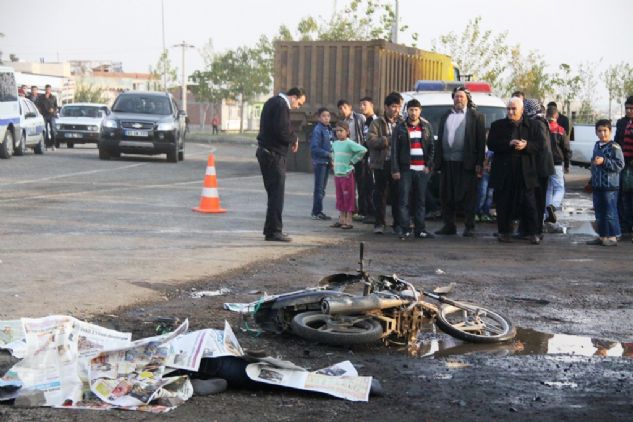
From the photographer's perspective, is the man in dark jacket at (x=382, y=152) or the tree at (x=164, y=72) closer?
the man in dark jacket at (x=382, y=152)

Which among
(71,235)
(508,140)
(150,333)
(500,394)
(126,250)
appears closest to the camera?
(500,394)

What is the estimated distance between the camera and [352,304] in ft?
24.0

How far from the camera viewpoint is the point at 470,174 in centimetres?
1438

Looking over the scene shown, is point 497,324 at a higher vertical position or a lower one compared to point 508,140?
lower

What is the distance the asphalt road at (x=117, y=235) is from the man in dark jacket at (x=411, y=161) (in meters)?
1.17

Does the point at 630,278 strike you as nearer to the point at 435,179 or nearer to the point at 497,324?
the point at 497,324

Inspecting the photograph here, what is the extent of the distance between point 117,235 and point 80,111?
90.5 ft

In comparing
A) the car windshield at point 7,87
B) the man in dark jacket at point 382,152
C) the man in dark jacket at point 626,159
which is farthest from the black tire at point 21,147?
the man in dark jacket at point 626,159

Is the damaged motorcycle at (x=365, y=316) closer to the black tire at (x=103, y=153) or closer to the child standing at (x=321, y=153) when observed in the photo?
the child standing at (x=321, y=153)

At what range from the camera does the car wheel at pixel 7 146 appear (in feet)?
95.5

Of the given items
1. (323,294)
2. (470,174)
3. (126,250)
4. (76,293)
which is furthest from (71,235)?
(323,294)

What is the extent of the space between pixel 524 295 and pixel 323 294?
2975 millimetres

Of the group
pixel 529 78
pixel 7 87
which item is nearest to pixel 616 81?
pixel 529 78

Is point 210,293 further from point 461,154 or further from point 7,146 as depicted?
point 7,146
